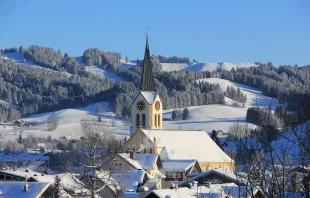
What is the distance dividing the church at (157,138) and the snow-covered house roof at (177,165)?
240cm

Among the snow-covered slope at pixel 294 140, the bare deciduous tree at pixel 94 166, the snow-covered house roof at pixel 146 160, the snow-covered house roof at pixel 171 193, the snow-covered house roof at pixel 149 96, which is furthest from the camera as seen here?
the snow-covered house roof at pixel 149 96

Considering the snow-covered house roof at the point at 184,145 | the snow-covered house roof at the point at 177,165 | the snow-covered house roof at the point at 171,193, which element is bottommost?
the snow-covered house roof at the point at 171,193

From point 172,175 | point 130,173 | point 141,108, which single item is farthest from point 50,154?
point 130,173

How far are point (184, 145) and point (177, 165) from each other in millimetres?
8465

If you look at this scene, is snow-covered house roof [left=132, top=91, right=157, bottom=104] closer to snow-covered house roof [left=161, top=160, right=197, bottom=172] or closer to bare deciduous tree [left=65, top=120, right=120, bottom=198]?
snow-covered house roof [left=161, top=160, right=197, bottom=172]

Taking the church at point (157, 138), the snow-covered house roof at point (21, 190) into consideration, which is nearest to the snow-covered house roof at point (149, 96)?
the church at point (157, 138)

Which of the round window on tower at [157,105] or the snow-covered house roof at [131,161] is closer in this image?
the snow-covered house roof at [131,161]

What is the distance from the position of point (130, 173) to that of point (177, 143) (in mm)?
24551

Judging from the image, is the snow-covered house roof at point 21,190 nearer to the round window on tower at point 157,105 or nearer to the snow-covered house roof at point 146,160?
the snow-covered house roof at point 146,160

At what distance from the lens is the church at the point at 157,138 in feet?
261

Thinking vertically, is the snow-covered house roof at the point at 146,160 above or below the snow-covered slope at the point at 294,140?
below

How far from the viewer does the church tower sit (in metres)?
84.5

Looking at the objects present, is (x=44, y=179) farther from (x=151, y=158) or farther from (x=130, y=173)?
(x=151, y=158)

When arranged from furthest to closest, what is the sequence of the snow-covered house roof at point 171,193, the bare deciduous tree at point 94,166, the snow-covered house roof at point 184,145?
1. the snow-covered house roof at point 184,145
2. the snow-covered house roof at point 171,193
3. the bare deciduous tree at point 94,166
